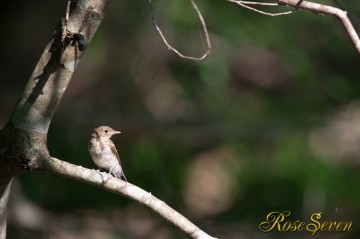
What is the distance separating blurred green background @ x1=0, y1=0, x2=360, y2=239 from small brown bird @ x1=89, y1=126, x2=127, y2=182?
140 centimetres

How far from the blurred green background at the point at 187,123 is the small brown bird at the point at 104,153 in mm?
1400

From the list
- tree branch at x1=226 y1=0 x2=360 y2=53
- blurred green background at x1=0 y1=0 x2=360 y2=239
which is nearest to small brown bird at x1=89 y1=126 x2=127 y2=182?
blurred green background at x1=0 y1=0 x2=360 y2=239

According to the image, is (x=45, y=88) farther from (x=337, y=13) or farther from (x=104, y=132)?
(x=104, y=132)

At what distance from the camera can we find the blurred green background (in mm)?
5465

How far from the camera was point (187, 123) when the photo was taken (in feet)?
Answer: 20.5

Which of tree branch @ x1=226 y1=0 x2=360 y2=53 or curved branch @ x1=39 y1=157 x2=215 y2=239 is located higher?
tree branch @ x1=226 y1=0 x2=360 y2=53

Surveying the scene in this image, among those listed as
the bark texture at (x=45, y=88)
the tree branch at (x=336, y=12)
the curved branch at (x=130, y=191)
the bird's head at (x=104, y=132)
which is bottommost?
the bird's head at (x=104, y=132)

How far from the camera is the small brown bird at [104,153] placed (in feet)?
11.9

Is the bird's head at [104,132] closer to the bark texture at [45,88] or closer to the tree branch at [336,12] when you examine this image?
the bark texture at [45,88]

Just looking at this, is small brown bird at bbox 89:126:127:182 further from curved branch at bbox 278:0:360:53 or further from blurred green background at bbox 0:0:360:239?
curved branch at bbox 278:0:360:53

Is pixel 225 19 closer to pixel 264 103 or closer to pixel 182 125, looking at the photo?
pixel 182 125

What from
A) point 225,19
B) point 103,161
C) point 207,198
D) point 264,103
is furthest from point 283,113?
point 103,161

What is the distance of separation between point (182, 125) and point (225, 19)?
1219mm

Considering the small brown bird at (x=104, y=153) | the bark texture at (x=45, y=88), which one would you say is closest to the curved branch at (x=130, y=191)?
the bark texture at (x=45, y=88)
